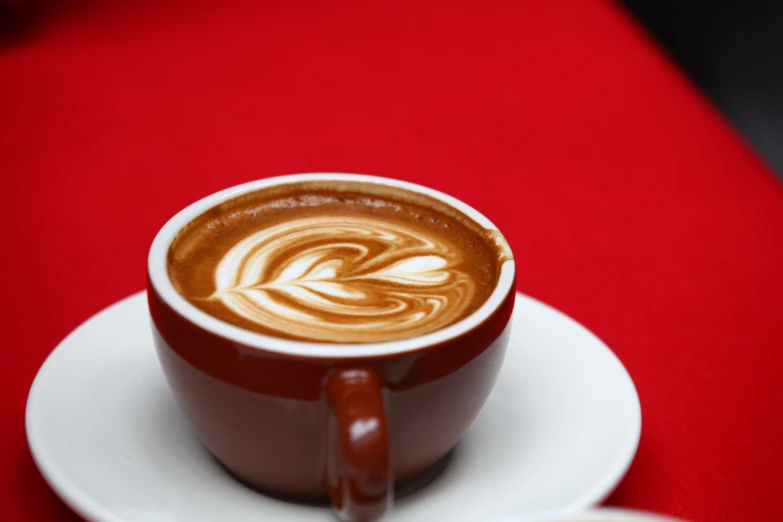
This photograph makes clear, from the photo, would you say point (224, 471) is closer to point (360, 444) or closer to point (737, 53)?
point (360, 444)

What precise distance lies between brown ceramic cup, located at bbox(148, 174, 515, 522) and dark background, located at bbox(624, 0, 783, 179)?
2289mm

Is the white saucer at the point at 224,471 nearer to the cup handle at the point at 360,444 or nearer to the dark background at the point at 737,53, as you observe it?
the cup handle at the point at 360,444

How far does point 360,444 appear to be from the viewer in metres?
0.46

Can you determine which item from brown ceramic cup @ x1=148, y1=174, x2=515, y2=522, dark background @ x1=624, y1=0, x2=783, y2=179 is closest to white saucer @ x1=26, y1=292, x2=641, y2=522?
brown ceramic cup @ x1=148, y1=174, x2=515, y2=522

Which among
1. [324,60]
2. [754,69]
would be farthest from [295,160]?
[754,69]

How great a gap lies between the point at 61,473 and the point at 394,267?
27cm

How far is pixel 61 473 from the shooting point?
0.53 metres

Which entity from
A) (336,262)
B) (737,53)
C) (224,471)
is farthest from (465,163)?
(737,53)

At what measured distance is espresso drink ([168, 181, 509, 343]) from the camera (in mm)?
580

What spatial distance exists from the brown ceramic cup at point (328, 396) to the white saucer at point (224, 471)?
29mm

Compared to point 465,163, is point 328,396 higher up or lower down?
lower down

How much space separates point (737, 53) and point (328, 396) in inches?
103

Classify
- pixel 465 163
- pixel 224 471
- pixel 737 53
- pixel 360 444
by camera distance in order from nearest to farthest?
pixel 360 444, pixel 224 471, pixel 465 163, pixel 737 53

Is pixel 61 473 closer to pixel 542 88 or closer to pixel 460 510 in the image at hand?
pixel 460 510
